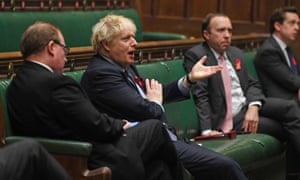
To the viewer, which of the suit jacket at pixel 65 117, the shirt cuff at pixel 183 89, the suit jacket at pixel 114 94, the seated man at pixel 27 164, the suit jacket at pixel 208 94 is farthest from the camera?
the suit jacket at pixel 208 94

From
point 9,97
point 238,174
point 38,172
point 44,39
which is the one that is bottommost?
point 238,174

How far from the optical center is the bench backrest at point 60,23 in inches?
200

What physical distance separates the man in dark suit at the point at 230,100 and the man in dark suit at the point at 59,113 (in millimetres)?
1254

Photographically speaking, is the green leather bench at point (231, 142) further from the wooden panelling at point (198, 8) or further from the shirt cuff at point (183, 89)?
the wooden panelling at point (198, 8)

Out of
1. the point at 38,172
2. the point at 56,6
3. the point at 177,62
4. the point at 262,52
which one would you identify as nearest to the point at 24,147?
the point at 38,172

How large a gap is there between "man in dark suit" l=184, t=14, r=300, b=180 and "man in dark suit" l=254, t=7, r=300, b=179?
0.71ft

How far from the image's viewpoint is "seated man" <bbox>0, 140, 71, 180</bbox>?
264 cm

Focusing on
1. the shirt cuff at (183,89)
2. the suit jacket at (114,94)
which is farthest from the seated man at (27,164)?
the shirt cuff at (183,89)

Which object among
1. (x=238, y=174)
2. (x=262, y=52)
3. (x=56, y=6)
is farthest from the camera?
(x=56, y=6)

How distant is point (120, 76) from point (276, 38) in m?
1.98

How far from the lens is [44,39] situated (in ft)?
10.2

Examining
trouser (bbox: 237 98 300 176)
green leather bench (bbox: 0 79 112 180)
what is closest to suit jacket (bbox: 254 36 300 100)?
trouser (bbox: 237 98 300 176)

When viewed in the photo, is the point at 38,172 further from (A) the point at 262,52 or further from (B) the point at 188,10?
(B) the point at 188,10

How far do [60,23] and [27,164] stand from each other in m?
2.99
